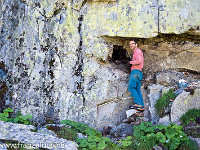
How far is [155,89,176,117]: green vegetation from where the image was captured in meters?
6.45

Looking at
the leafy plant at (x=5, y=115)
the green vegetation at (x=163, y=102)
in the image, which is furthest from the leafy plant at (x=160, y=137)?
the leafy plant at (x=5, y=115)

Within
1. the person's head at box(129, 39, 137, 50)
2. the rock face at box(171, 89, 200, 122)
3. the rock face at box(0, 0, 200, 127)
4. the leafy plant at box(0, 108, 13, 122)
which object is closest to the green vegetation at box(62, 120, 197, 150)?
the rock face at box(171, 89, 200, 122)

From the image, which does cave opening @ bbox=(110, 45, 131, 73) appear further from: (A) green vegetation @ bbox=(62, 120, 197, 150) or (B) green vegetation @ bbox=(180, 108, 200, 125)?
(A) green vegetation @ bbox=(62, 120, 197, 150)

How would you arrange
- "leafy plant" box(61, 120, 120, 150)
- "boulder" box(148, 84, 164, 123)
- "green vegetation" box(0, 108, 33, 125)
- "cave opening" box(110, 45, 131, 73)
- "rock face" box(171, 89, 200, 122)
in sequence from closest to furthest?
"leafy plant" box(61, 120, 120, 150) → "green vegetation" box(0, 108, 33, 125) → "rock face" box(171, 89, 200, 122) → "boulder" box(148, 84, 164, 123) → "cave opening" box(110, 45, 131, 73)

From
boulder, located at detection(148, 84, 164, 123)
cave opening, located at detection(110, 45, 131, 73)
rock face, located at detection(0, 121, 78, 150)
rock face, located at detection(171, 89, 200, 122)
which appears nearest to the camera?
rock face, located at detection(0, 121, 78, 150)

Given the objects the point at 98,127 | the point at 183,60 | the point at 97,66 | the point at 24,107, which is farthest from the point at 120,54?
the point at 24,107

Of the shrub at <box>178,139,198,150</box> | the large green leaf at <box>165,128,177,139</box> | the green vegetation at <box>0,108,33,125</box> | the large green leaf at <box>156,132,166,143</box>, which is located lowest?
the shrub at <box>178,139,198,150</box>

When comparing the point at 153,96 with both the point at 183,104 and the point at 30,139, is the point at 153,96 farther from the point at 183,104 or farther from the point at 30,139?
the point at 30,139

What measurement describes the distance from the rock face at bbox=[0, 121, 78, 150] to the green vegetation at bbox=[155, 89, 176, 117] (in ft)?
7.76

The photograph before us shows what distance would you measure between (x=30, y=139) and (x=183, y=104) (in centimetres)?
335

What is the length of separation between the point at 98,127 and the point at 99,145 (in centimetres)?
155

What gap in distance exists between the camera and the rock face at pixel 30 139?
15.3 feet

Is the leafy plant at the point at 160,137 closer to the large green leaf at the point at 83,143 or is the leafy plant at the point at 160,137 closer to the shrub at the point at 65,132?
the large green leaf at the point at 83,143

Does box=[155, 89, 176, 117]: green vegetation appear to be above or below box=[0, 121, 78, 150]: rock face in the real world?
above
